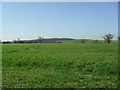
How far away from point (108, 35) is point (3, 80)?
15343cm

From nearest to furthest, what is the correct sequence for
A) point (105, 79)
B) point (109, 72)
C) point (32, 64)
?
point (105, 79) → point (109, 72) → point (32, 64)

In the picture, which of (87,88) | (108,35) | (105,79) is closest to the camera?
(87,88)

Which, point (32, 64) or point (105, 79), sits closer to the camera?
point (105, 79)

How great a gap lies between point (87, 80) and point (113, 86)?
5.30 feet

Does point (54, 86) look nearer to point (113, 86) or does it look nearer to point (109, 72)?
point (113, 86)

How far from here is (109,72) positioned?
13.1 metres

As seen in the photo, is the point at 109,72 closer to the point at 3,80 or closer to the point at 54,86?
the point at 54,86

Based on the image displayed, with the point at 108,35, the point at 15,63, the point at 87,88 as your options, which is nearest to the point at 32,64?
the point at 15,63

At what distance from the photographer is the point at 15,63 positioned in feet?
57.6

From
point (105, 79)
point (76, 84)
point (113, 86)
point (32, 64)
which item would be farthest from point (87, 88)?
point (32, 64)

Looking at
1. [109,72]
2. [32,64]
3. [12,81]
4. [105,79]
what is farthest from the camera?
[32,64]

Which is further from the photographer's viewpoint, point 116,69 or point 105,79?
point 116,69

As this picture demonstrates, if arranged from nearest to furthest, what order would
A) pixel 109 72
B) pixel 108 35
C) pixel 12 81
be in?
pixel 12 81
pixel 109 72
pixel 108 35

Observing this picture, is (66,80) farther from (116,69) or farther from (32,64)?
(32,64)
